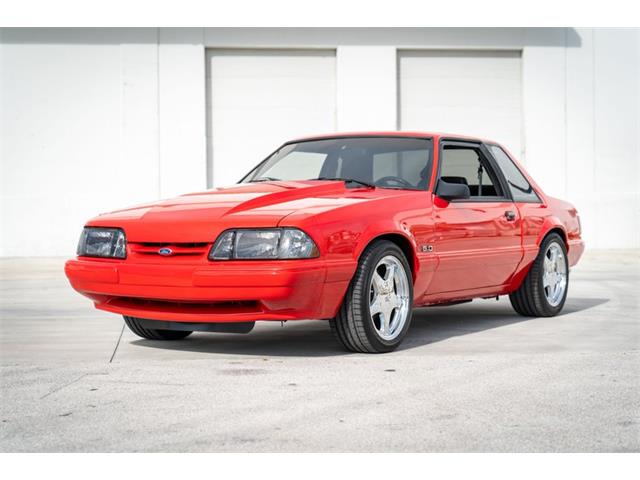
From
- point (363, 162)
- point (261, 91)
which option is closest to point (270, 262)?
point (363, 162)

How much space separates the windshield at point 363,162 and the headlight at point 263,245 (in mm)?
1209

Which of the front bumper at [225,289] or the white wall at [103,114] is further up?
the white wall at [103,114]

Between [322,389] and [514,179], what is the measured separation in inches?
138

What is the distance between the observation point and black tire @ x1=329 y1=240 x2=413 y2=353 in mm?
5262

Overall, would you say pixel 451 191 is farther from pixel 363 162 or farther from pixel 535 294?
pixel 535 294

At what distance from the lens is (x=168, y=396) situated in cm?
430

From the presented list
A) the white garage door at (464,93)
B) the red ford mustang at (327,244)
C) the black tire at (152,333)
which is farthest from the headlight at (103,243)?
the white garage door at (464,93)

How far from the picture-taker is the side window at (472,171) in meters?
6.71

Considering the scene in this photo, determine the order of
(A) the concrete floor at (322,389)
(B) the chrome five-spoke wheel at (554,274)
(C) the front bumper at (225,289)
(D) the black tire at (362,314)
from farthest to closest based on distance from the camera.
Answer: (B) the chrome five-spoke wheel at (554,274), (D) the black tire at (362,314), (C) the front bumper at (225,289), (A) the concrete floor at (322,389)

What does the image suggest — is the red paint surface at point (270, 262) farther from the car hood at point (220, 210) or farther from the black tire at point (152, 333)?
the black tire at point (152, 333)

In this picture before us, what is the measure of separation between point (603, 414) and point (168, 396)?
192 centimetres

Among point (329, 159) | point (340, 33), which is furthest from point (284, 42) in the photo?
point (329, 159)

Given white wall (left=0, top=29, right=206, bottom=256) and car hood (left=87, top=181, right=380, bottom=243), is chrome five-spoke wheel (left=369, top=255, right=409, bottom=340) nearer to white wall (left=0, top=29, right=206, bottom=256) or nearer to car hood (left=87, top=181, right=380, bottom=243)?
car hood (left=87, top=181, right=380, bottom=243)
